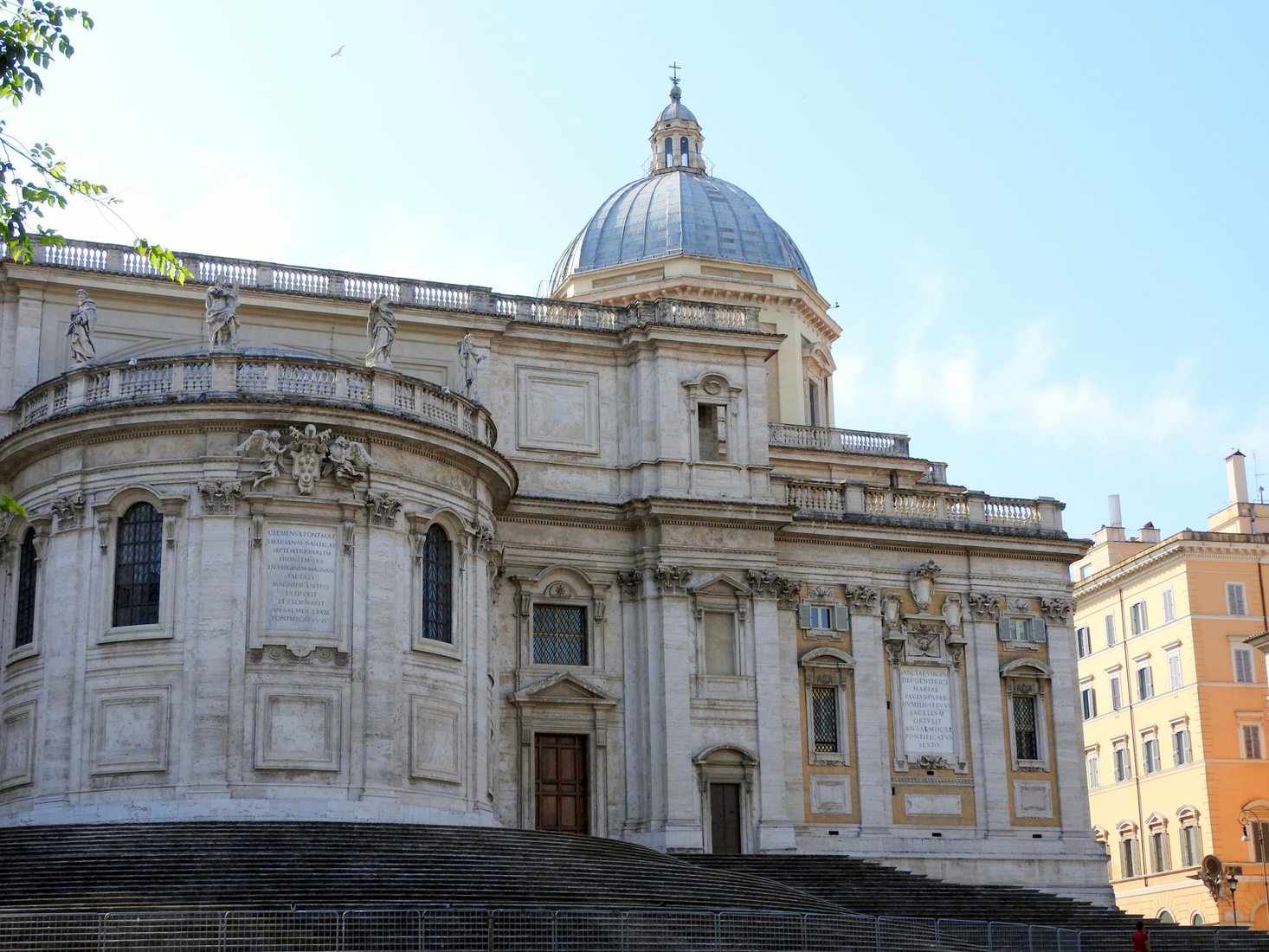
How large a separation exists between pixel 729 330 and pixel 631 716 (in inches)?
366

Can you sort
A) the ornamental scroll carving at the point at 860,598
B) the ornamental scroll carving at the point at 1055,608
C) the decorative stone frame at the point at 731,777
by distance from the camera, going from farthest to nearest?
1. the ornamental scroll carving at the point at 1055,608
2. the ornamental scroll carving at the point at 860,598
3. the decorative stone frame at the point at 731,777

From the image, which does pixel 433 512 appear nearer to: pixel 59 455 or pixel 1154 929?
pixel 59 455

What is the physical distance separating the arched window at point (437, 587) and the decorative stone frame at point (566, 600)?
14.0ft

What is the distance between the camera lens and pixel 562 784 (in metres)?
40.1

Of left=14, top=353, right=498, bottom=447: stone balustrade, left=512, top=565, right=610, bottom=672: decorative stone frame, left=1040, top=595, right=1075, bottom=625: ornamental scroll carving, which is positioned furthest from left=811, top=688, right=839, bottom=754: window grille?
left=14, top=353, right=498, bottom=447: stone balustrade

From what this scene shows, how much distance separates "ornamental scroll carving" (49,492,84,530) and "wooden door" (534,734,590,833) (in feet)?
36.7

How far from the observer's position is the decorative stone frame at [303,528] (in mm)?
33344

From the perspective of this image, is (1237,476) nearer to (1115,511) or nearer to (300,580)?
(1115,511)

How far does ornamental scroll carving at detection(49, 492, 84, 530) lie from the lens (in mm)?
34344

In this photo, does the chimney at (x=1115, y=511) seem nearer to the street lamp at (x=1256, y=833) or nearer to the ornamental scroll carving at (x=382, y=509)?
the street lamp at (x=1256, y=833)

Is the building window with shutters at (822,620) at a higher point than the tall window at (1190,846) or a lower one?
higher

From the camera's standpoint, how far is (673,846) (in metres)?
39.2

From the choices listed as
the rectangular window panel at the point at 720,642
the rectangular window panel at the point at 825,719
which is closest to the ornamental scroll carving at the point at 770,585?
the rectangular window panel at the point at 720,642

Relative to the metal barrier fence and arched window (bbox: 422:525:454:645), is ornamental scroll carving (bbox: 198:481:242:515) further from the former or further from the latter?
the metal barrier fence
